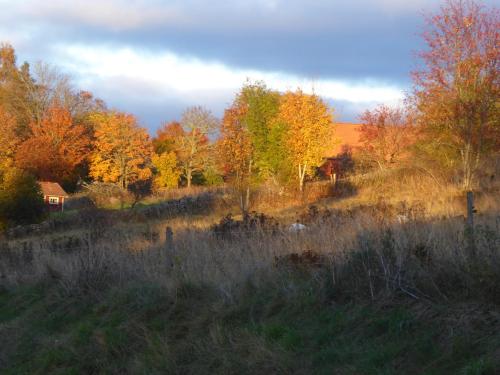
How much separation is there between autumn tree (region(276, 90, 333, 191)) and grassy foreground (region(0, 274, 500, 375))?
85.9ft

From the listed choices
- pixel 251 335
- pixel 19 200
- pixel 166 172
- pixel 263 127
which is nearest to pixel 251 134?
pixel 263 127

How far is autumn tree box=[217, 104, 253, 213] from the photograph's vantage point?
31.3 meters

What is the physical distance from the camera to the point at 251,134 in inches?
1510

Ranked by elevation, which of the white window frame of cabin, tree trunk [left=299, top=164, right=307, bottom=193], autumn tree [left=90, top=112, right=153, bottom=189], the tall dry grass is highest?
autumn tree [left=90, top=112, right=153, bottom=189]

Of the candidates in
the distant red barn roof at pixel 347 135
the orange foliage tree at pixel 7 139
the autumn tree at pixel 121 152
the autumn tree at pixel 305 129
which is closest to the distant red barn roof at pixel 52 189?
the orange foliage tree at pixel 7 139

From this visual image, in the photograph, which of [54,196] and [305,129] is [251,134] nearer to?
[305,129]

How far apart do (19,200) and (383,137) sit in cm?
2336

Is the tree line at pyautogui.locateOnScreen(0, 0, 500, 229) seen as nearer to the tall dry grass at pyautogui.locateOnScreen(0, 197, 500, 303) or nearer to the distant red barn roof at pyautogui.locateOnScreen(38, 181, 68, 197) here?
the distant red barn roof at pyautogui.locateOnScreen(38, 181, 68, 197)

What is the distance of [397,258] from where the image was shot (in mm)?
6840

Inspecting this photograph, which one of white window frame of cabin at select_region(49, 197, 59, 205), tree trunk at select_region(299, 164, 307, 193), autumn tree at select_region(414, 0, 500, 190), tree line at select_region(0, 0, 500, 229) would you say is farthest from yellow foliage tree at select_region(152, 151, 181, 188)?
autumn tree at select_region(414, 0, 500, 190)

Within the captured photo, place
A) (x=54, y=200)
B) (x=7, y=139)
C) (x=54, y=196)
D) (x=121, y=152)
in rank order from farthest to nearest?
(x=121, y=152)
(x=7, y=139)
(x=54, y=200)
(x=54, y=196)

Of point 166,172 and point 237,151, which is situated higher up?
point 237,151

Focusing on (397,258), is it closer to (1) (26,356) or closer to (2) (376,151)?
(1) (26,356)

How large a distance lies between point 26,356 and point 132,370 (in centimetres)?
244
